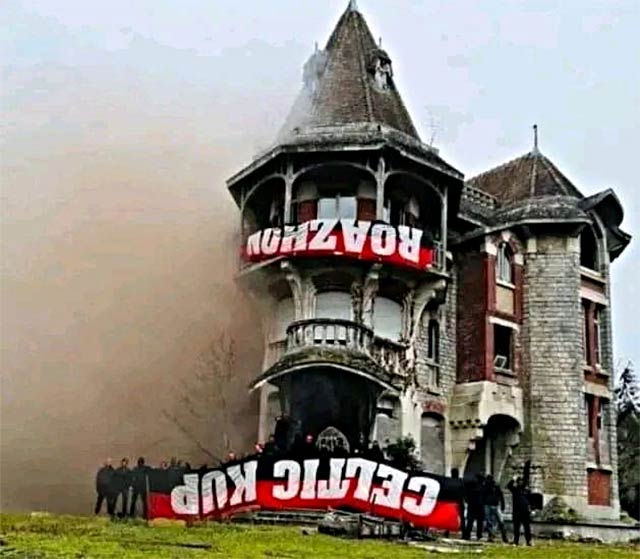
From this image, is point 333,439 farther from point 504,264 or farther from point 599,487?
point 599,487

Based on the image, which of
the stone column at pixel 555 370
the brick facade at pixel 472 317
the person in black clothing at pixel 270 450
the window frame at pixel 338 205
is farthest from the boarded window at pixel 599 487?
the person in black clothing at pixel 270 450

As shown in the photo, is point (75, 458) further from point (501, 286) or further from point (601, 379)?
point (601, 379)

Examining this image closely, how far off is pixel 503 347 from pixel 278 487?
1371cm

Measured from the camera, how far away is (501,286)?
35156 millimetres

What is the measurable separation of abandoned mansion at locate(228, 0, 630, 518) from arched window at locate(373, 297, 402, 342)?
57mm

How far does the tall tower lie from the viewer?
2945 cm

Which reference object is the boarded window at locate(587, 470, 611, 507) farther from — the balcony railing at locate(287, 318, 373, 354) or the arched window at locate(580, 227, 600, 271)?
the balcony railing at locate(287, 318, 373, 354)

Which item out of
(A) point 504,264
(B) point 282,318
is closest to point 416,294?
(B) point 282,318

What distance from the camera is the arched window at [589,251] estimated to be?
124ft

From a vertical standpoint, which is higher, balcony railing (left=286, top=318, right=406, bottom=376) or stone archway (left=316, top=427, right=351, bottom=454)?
balcony railing (left=286, top=318, right=406, bottom=376)

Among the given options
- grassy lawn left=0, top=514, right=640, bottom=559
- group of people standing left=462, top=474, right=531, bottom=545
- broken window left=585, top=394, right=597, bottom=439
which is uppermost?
broken window left=585, top=394, right=597, bottom=439

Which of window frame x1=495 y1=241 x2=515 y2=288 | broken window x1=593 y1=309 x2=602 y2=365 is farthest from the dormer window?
broken window x1=593 y1=309 x2=602 y2=365

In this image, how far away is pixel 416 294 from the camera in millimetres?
32156

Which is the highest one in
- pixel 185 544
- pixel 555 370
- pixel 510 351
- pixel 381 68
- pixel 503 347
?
pixel 381 68
